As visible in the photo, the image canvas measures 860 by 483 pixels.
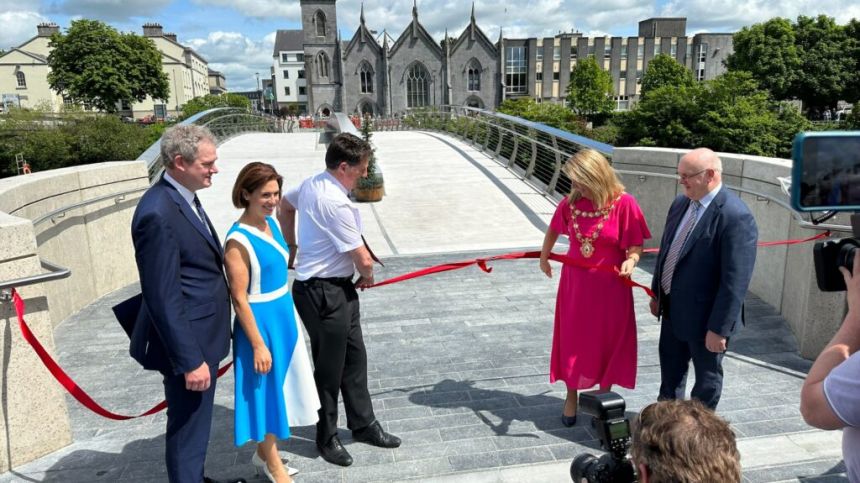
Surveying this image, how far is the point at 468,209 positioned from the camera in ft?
33.3

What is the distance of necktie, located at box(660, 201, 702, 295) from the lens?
3.18m

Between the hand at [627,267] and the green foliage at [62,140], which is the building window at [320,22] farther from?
the hand at [627,267]

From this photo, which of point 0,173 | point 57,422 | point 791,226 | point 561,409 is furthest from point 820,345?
point 0,173

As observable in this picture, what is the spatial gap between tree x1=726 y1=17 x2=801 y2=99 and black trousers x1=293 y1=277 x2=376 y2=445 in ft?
192

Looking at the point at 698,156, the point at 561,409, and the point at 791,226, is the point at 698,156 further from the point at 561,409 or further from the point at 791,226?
the point at 791,226

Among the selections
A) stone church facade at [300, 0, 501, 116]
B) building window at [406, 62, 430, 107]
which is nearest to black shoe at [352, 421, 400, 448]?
stone church facade at [300, 0, 501, 116]

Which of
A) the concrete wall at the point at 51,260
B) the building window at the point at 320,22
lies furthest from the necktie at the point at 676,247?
the building window at the point at 320,22

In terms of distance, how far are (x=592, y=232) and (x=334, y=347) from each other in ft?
5.20

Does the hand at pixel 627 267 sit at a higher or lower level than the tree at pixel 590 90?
lower

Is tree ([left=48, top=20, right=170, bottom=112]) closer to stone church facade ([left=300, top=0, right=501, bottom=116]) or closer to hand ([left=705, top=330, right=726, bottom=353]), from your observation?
stone church facade ([left=300, top=0, right=501, bottom=116])

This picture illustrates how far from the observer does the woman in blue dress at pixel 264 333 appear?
2.68 metres

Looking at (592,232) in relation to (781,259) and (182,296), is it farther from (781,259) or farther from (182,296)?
(781,259)

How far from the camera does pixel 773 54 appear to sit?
52.4 m

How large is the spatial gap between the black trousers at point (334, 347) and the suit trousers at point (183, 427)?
2.04 feet
